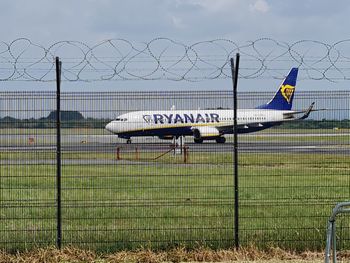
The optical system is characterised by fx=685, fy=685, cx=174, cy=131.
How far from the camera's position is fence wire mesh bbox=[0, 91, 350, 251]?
10219mm

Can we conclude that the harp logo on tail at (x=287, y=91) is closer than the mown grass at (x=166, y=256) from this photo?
No

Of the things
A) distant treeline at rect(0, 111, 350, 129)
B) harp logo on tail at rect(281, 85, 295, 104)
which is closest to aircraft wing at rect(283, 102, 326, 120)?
harp logo on tail at rect(281, 85, 295, 104)

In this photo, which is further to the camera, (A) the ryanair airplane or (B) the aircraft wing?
(A) the ryanair airplane

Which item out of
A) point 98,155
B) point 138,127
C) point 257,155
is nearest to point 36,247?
point 98,155

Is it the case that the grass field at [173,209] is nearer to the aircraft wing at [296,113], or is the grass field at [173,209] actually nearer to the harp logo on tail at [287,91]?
the aircraft wing at [296,113]

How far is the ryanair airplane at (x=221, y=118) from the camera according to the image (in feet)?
34.8

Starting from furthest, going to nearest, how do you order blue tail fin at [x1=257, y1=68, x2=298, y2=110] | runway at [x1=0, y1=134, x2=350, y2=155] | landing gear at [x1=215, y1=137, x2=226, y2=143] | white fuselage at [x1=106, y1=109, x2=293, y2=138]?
landing gear at [x1=215, y1=137, x2=226, y2=143] < blue tail fin at [x1=257, y1=68, x2=298, y2=110] < white fuselage at [x1=106, y1=109, x2=293, y2=138] < runway at [x1=0, y1=134, x2=350, y2=155]

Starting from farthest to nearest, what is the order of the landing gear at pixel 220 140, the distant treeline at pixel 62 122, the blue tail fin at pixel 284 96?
the landing gear at pixel 220 140
the blue tail fin at pixel 284 96
the distant treeline at pixel 62 122

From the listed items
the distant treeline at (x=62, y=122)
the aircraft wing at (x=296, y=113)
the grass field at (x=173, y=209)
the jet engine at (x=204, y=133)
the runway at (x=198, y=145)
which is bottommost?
the grass field at (x=173, y=209)

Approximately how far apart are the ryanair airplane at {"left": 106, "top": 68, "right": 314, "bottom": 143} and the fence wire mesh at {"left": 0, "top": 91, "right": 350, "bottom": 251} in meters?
0.16

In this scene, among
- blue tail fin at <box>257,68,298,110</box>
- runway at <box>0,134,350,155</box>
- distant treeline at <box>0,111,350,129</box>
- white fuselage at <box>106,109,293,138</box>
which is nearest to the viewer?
distant treeline at <box>0,111,350,129</box>

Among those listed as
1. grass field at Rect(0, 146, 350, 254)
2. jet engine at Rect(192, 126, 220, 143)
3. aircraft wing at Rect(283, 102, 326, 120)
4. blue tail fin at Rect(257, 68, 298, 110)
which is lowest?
grass field at Rect(0, 146, 350, 254)

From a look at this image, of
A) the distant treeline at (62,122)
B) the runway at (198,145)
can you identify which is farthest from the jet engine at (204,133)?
the distant treeline at (62,122)

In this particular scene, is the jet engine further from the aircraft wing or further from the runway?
the aircraft wing
